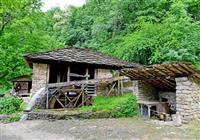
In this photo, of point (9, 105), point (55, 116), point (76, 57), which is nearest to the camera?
point (55, 116)

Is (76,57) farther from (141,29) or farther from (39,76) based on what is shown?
(141,29)

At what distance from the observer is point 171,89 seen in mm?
11594

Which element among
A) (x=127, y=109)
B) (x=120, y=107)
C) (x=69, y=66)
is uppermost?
(x=69, y=66)

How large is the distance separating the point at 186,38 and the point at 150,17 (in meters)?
4.87

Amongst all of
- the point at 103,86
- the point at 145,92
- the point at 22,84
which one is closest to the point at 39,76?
the point at 103,86

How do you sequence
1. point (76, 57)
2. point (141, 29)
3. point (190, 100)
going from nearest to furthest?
point (190, 100), point (76, 57), point (141, 29)

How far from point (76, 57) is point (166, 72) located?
600cm

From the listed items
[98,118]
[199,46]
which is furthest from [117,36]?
[98,118]

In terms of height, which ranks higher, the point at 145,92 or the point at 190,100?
the point at 145,92

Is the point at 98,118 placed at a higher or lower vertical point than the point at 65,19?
lower

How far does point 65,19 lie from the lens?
3331 centimetres

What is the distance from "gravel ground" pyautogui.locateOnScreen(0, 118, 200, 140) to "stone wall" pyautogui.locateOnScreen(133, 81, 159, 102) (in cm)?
314

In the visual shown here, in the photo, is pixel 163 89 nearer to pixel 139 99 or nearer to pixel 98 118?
pixel 139 99

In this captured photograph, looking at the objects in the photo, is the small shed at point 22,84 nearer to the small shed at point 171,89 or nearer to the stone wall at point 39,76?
the stone wall at point 39,76
